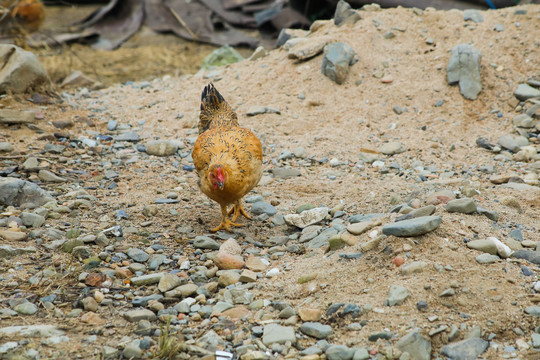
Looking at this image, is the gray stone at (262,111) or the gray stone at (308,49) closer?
the gray stone at (262,111)

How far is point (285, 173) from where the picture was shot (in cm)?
586

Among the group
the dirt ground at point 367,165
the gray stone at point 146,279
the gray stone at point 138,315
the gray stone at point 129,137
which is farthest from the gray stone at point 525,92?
the gray stone at point 138,315

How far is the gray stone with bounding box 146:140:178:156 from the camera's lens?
633cm

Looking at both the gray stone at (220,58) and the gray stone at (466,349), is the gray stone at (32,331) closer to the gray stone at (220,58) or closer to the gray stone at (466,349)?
the gray stone at (466,349)

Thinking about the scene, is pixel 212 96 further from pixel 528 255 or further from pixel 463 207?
pixel 528 255

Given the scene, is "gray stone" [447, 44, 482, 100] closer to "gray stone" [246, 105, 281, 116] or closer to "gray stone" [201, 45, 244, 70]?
"gray stone" [246, 105, 281, 116]

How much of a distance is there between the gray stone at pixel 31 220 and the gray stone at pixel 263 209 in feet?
6.08

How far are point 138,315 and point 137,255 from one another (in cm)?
88

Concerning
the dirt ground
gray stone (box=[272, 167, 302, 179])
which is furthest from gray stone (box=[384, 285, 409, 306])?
gray stone (box=[272, 167, 302, 179])

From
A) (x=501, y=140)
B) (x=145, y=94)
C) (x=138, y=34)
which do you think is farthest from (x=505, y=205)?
(x=138, y=34)

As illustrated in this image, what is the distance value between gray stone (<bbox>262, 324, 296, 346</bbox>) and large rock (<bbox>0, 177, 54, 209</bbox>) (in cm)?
266

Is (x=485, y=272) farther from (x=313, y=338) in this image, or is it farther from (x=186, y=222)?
(x=186, y=222)

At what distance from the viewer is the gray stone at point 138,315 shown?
10.8 feet

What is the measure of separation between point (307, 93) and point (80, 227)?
3766 millimetres
